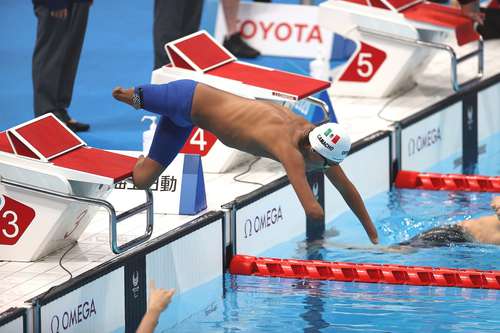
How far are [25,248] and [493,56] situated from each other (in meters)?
6.05

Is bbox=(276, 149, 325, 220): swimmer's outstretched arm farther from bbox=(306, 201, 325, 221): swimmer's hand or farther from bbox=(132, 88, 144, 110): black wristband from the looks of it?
bbox=(132, 88, 144, 110): black wristband

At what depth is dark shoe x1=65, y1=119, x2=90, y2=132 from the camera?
8.41 meters

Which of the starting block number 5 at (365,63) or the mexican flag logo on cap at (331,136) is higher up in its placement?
A: the starting block number 5 at (365,63)

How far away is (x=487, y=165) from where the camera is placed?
924 cm

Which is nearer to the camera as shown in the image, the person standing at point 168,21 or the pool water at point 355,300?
the pool water at point 355,300

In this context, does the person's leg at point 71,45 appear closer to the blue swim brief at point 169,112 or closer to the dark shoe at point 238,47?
the blue swim brief at point 169,112

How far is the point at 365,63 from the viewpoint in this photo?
31.2 ft

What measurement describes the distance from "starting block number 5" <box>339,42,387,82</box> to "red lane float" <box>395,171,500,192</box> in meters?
1.15

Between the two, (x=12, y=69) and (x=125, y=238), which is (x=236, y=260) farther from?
(x=12, y=69)

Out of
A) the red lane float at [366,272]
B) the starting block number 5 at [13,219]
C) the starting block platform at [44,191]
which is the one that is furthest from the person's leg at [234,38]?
the starting block number 5 at [13,219]

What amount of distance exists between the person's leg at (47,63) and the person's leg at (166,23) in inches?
39.6

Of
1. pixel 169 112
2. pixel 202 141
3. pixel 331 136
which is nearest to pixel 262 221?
pixel 202 141

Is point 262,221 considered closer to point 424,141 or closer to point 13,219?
point 13,219

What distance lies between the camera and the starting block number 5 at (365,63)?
946cm
